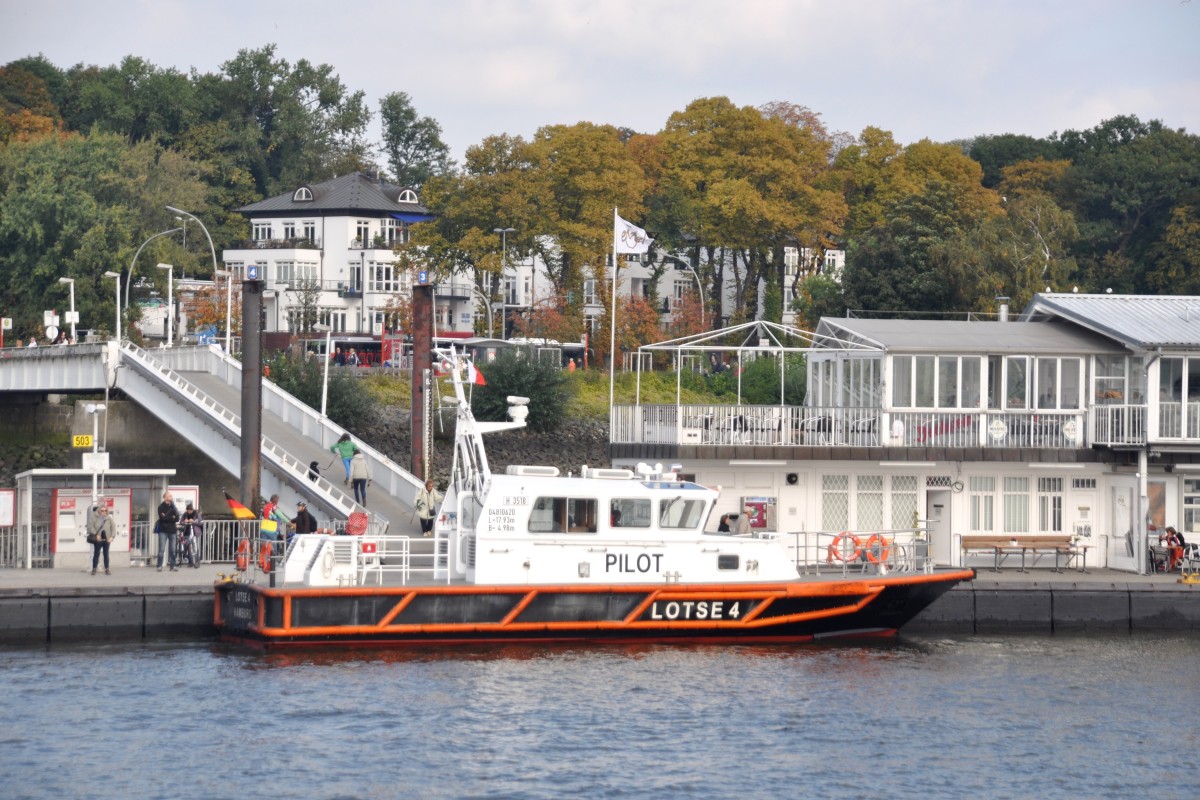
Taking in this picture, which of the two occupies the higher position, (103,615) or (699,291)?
(699,291)

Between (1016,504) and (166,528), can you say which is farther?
(1016,504)

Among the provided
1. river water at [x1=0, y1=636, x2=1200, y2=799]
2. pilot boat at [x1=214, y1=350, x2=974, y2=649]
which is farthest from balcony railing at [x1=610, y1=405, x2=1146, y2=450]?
river water at [x1=0, y1=636, x2=1200, y2=799]

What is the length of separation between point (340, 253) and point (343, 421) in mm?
42594

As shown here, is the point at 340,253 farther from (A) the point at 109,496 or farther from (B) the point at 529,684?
(B) the point at 529,684

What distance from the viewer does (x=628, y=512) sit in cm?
3347

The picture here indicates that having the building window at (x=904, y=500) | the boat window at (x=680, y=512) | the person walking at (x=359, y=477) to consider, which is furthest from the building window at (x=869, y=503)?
the person walking at (x=359, y=477)

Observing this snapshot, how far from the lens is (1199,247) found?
8950 cm

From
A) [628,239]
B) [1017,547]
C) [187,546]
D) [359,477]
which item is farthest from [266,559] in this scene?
[1017,547]

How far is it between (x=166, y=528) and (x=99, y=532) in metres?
1.47

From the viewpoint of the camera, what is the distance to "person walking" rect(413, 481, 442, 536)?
131ft

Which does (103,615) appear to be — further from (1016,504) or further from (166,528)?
(1016,504)

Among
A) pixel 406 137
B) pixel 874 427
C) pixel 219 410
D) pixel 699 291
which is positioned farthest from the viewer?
pixel 406 137

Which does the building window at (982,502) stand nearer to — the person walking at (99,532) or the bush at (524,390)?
the person walking at (99,532)

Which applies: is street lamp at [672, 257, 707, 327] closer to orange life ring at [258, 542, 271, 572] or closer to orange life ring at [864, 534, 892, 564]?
orange life ring at [864, 534, 892, 564]
